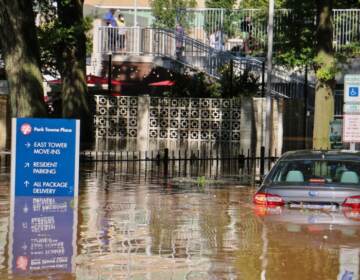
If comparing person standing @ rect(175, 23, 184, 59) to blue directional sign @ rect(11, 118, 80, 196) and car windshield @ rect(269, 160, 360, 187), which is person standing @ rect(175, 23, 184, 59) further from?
car windshield @ rect(269, 160, 360, 187)

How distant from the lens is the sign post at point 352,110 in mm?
16969

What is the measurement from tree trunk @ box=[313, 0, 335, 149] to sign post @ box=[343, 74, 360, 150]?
725 cm

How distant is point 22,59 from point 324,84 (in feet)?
29.9

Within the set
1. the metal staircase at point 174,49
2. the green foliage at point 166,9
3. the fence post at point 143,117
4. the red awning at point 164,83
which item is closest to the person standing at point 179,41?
the metal staircase at point 174,49

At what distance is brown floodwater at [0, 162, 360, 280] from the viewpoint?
31.9 feet

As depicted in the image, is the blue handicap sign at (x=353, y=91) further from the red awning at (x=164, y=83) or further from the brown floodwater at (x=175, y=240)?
A: the red awning at (x=164, y=83)

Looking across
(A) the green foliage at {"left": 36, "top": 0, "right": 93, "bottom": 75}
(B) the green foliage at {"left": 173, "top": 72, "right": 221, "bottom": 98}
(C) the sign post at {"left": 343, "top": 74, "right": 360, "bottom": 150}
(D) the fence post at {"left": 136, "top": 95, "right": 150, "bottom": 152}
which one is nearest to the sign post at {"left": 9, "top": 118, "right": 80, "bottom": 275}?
(C) the sign post at {"left": 343, "top": 74, "right": 360, "bottom": 150}

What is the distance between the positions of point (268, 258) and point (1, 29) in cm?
1133

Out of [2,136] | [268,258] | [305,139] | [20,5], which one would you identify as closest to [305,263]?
[268,258]

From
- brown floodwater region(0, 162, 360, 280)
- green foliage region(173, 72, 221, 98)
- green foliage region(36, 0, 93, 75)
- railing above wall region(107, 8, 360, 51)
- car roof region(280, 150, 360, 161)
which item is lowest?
brown floodwater region(0, 162, 360, 280)

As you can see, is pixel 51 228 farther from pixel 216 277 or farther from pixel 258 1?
pixel 258 1

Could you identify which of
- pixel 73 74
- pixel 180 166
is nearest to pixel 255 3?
pixel 73 74

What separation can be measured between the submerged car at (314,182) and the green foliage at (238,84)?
22.4 metres

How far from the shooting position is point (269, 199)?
1202 centimetres
